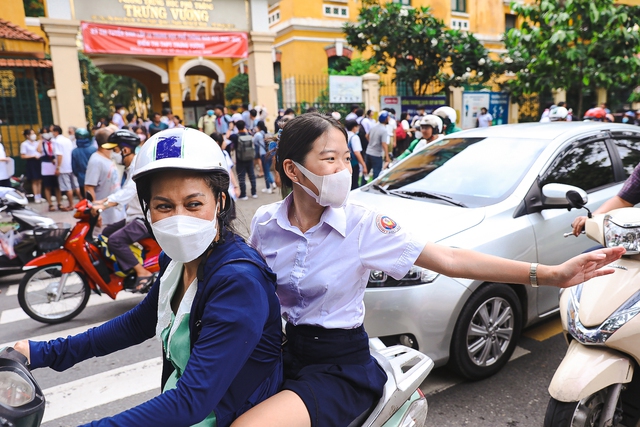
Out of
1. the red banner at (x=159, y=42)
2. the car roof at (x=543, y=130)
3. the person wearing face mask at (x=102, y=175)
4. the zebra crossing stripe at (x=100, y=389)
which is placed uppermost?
the red banner at (x=159, y=42)

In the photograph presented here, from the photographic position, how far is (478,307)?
3.20 meters

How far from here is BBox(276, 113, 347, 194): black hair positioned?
5.86ft

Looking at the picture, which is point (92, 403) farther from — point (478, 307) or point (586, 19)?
point (586, 19)

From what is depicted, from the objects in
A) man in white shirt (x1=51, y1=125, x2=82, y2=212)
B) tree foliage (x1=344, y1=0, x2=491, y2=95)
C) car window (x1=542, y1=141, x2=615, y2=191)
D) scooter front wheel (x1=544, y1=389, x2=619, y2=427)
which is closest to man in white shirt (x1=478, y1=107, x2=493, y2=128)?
tree foliage (x1=344, y1=0, x2=491, y2=95)

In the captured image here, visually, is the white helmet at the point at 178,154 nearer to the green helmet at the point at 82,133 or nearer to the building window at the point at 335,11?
the green helmet at the point at 82,133

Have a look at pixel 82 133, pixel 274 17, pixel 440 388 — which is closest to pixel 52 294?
pixel 440 388

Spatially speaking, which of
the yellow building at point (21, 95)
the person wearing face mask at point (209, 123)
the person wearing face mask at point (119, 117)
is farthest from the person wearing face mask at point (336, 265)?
the person wearing face mask at point (119, 117)

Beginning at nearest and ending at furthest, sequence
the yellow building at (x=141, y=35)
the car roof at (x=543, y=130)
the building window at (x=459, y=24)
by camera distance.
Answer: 1. the car roof at (x=543, y=130)
2. the yellow building at (x=141, y=35)
3. the building window at (x=459, y=24)

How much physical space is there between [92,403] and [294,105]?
600 inches

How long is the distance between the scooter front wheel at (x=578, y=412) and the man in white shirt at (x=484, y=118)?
1591 cm

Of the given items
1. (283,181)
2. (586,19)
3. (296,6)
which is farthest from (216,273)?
(296,6)

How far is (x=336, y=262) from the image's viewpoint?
5.68ft

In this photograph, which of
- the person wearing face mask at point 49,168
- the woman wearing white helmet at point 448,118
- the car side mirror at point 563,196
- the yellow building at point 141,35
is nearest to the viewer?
the car side mirror at point 563,196

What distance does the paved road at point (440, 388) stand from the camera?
2984mm
